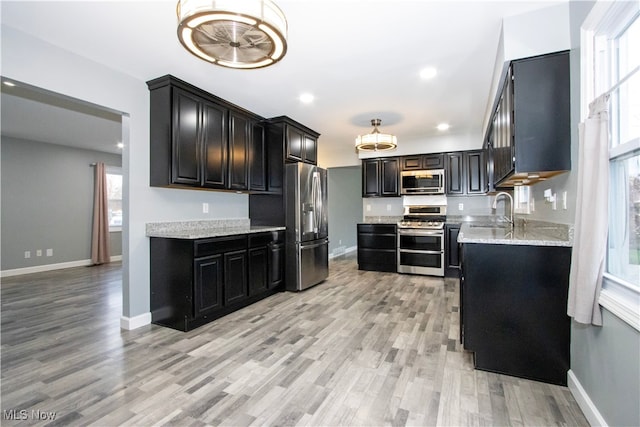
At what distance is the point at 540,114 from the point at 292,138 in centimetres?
310

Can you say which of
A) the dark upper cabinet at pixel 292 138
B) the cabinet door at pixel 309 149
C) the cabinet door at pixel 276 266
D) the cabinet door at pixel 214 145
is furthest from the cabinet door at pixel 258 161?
the cabinet door at pixel 276 266

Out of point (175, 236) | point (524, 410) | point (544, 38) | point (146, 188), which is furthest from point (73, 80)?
point (524, 410)

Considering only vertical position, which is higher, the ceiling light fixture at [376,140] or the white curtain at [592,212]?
the ceiling light fixture at [376,140]

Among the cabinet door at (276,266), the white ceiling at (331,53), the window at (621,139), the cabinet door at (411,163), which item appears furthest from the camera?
the cabinet door at (411,163)

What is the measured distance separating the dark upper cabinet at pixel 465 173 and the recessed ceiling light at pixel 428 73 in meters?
Answer: 2.83

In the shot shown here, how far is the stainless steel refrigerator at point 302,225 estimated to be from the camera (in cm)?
421

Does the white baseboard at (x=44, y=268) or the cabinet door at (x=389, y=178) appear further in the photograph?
the cabinet door at (x=389, y=178)

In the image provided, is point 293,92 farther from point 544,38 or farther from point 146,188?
point 544,38

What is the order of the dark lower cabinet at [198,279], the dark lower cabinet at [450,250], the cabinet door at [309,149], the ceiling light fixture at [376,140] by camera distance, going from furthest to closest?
1. the dark lower cabinet at [450,250]
2. the cabinet door at [309,149]
3. the ceiling light fixture at [376,140]
4. the dark lower cabinet at [198,279]

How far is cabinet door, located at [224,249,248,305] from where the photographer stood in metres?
3.24

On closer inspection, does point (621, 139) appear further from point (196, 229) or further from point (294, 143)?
point (196, 229)

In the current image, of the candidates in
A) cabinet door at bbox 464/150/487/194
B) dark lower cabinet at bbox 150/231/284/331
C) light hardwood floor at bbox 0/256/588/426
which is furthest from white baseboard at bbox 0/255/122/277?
cabinet door at bbox 464/150/487/194

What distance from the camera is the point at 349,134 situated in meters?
5.36

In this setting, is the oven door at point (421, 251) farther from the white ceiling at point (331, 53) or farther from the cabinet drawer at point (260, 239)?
the cabinet drawer at point (260, 239)
